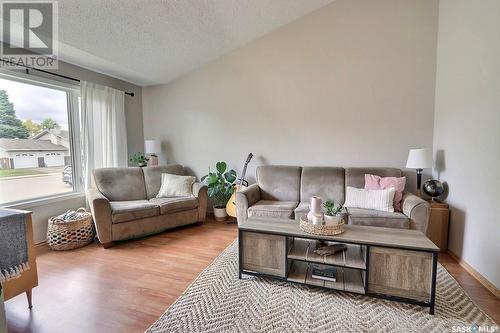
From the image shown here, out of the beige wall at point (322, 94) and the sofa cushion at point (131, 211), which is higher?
the beige wall at point (322, 94)

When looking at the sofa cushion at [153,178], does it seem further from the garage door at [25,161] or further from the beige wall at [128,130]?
the garage door at [25,161]

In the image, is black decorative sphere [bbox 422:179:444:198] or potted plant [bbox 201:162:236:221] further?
potted plant [bbox 201:162:236:221]

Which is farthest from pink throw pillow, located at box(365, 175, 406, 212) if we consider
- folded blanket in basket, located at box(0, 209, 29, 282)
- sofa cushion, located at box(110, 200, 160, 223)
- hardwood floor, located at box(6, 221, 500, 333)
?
folded blanket in basket, located at box(0, 209, 29, 282)

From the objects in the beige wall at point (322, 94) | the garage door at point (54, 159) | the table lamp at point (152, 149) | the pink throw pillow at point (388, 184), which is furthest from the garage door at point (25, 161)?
the pink throw pillow at point (388, 184)

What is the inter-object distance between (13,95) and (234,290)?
3.18 m

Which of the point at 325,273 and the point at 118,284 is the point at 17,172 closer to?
the point at 118,284

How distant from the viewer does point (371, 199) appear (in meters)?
2.72

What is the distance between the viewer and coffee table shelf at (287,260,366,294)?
1.80 metres

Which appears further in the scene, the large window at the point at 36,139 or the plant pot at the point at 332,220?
the large window at the point at 36,139

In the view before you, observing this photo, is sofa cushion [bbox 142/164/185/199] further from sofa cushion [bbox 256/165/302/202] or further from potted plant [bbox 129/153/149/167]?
sofa cushion [bbox 256/165/302/202]

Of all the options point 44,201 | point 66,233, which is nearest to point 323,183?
point 66,233

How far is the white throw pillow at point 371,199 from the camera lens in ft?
8.65

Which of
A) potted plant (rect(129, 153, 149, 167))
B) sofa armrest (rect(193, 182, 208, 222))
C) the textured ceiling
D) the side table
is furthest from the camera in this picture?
potted plant (rect(129, 153, 149, 167))

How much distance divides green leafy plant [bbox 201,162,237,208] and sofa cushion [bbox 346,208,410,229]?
5.92 ft
